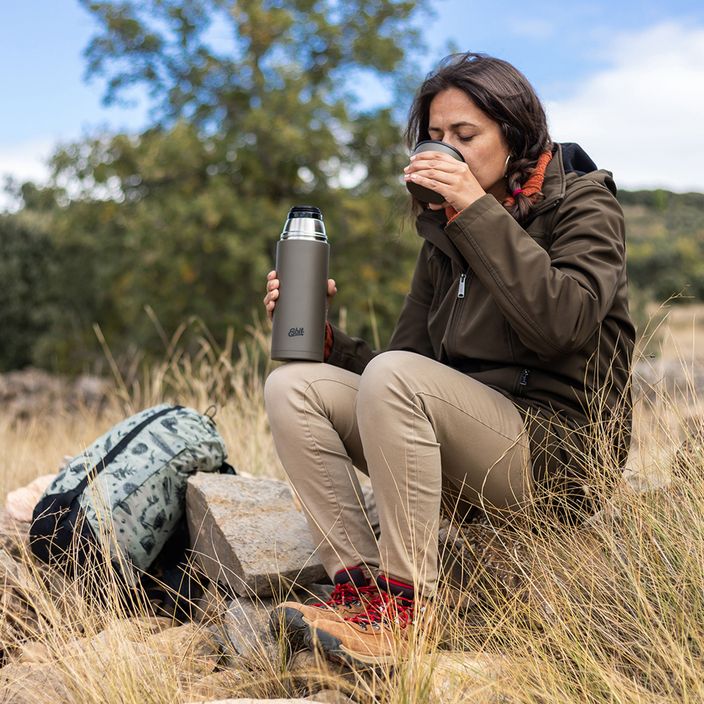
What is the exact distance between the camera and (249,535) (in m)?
2.82

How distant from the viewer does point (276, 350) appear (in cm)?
260

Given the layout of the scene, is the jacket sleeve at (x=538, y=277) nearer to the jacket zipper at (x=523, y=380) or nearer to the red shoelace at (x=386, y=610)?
the jacket zipper at (x=523, y=380)

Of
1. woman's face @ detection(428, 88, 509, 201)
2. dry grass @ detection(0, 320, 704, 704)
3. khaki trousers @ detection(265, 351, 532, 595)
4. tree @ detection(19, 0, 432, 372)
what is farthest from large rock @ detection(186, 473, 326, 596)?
tree @ detection(19, 0, 432, 372)

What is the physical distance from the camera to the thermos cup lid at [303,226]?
102 inches

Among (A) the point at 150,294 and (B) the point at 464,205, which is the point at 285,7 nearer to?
(A) the point at 150,294

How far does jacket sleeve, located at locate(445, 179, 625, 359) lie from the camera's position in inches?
87.8

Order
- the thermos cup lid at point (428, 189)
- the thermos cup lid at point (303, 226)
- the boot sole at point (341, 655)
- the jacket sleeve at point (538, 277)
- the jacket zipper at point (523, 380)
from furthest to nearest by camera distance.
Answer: the thermos cup lid at point (303, 226) → the jacket zipper at point (523, 380) → the thermos cup lid at point (428, 189) → the jacket sleeve at point (538, 277) → the boot sole at point (341, 655)

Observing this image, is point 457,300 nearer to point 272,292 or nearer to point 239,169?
point 272,292

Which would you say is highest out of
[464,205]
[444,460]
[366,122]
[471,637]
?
[366,122]

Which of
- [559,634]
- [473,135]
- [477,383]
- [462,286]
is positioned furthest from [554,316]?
[559,634]

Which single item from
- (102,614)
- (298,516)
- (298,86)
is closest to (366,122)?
(298,86)

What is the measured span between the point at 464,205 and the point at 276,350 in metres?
0.71

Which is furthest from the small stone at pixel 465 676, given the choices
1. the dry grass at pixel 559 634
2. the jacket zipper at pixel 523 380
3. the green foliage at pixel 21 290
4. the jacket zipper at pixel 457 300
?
the green foliage at pixel 21 290

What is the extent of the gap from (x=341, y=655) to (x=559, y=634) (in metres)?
0.50
